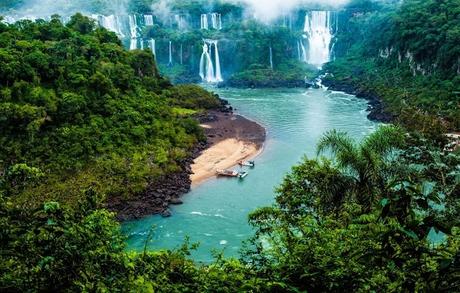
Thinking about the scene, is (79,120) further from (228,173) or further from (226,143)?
(226,143)

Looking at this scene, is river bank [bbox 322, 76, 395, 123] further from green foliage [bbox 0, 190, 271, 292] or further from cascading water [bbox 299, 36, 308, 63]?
green foliage [bbox 0, 190, 271, 292]

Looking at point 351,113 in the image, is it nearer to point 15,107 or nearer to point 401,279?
point 15,107

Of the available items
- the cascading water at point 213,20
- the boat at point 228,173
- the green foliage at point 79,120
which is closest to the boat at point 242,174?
the boat at point 228,173

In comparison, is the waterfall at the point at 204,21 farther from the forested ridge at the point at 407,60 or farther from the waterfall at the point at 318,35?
the forested ridge at the point at 407,60

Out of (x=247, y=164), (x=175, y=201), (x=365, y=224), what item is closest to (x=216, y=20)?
(x=247, y=164)

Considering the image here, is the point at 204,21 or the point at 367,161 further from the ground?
the point at 204,21
